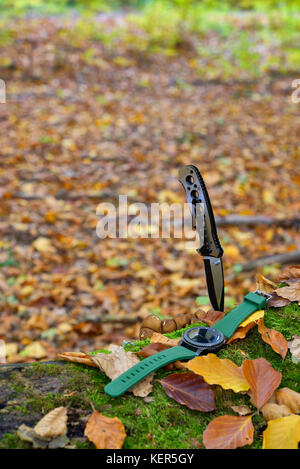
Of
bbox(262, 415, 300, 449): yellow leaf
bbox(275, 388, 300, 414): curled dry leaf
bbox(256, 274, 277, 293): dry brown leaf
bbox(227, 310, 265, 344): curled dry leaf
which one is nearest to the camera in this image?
bbox(262, 415, 300, 449): yellow leaf

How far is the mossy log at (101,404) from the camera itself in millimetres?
1027

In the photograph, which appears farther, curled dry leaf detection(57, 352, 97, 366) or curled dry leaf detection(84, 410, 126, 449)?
curled dry leaf detection(57, 352, 97, 366)

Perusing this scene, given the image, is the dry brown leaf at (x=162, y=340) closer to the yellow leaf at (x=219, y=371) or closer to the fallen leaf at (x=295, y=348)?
the yellow leaf at (x=219, y=371)

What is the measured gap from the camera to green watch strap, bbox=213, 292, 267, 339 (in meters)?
1.36

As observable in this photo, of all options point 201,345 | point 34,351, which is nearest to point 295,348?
point 201,345

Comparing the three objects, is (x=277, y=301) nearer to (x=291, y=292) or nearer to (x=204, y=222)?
(x=291, y=292)

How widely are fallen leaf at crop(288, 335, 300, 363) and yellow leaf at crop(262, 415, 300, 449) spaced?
0.91 ft

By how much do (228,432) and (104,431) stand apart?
1.00 ft

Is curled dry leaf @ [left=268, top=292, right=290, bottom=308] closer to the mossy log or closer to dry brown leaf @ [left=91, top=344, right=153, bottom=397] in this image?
the mossy log

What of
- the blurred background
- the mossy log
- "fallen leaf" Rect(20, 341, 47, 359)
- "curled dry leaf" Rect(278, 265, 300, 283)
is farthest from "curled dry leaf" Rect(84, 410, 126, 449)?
"fallen leaf" Rect(20, 341, 47, 359)

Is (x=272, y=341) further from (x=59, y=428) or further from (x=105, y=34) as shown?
(x=105, y=34)

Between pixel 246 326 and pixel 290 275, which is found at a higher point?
pixel 290 275

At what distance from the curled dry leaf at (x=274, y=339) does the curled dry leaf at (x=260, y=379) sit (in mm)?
138

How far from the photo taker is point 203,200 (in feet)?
4.68
